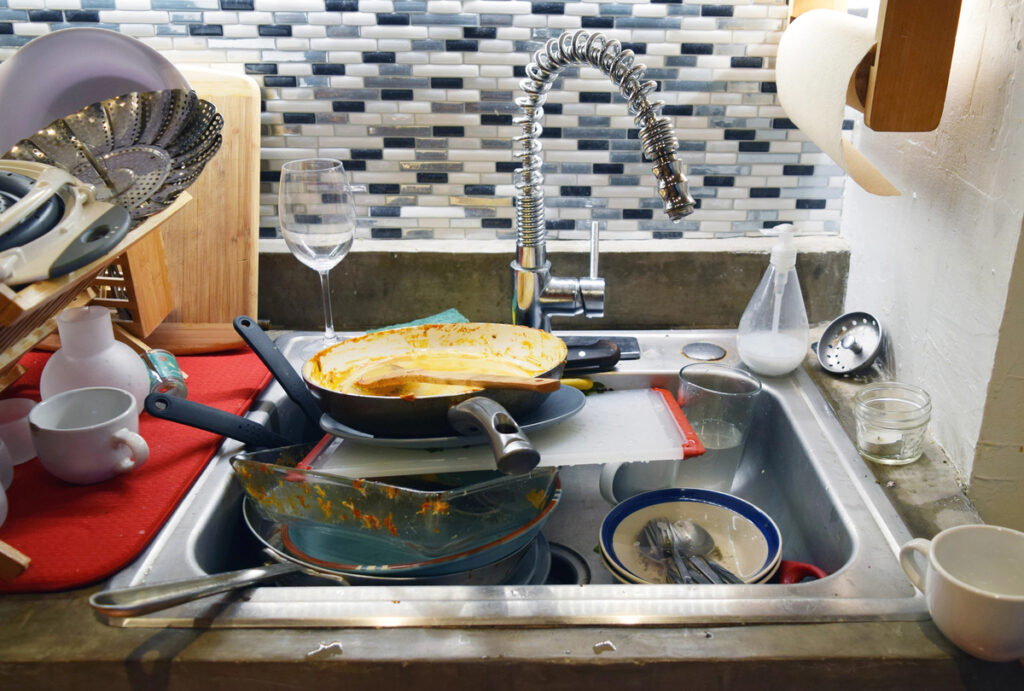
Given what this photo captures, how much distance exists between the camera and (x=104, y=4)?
4.05 feet

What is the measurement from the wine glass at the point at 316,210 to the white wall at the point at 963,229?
72cm

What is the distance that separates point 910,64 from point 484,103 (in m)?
0.62

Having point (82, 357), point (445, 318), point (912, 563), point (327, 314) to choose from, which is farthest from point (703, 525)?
point (82, 357)

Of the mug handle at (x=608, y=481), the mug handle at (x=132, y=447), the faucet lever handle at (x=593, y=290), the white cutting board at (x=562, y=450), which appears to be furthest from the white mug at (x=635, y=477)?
the mug handle at (x=132, y=447)

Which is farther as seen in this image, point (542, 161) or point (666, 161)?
point (542, 161)

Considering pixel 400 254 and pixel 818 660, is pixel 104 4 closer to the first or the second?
pixel 400 254

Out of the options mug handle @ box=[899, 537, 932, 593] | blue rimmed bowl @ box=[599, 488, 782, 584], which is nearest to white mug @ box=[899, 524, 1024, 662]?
mug handle @ box=[899, 537, 932, 593]

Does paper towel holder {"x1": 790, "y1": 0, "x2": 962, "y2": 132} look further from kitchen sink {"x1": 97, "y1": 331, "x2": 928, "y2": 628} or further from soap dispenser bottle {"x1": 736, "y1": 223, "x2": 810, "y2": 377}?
kitchen sink {"x1": 97, "y1": 331, "x2": 928, "y2": 628}

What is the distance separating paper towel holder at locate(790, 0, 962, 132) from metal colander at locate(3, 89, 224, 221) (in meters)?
0.76

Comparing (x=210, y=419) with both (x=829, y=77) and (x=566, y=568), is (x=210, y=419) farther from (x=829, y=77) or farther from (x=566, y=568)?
(x=829, y=77)

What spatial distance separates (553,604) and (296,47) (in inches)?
36.4

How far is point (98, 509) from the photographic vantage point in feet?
2.79

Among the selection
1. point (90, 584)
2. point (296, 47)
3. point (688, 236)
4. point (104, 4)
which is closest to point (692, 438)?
point (688, 236)

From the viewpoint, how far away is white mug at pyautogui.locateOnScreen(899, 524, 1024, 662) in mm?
637
